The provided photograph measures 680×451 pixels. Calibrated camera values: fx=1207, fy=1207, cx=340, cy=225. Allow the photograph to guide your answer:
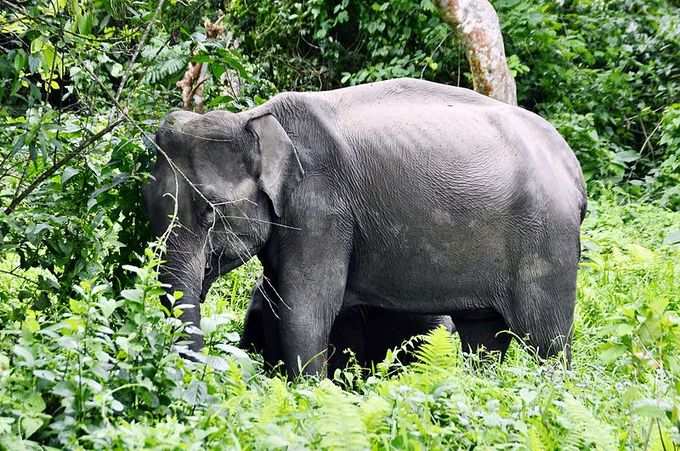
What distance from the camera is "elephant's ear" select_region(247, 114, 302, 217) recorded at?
4.92m

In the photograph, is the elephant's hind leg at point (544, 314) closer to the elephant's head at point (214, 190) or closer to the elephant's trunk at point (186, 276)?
the elephant's head at point (214, 190)

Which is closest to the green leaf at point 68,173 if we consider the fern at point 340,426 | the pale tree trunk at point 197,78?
the fern at point 340,426

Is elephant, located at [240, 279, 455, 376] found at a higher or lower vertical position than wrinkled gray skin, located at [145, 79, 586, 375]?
lower

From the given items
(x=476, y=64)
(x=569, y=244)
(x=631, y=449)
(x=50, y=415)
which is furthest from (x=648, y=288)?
(x=50, y=415)

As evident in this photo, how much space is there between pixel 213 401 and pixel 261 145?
1.73 m

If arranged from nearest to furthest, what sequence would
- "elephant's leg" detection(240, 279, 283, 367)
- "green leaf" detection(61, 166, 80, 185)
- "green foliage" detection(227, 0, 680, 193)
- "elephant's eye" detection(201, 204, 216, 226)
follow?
1. "green leaf" detection(61, 166, 80, 185)
2. "elephant's eye" detection(201, 204, 216, 226)
3. "elephant's leg" detection(240, 279, 283, 367)
4. "green foliage" detection(227, 0, 680, 193)

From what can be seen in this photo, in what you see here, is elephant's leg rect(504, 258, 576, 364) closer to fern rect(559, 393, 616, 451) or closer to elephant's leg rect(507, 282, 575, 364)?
elephant's leg rect(507, 282, 575, 364)

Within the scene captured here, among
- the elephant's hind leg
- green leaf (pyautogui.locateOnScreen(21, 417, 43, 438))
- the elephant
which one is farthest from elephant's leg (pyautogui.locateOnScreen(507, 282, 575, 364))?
green leaf (pyautogui.locateOnScreen(21, 417, 43, 438))

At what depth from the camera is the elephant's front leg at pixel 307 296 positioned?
16.2 feet

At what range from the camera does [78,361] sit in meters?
3.21

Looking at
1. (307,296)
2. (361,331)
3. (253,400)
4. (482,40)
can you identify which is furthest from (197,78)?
(253,400)

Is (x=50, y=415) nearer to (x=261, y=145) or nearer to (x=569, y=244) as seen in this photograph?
(x=261, y=145)

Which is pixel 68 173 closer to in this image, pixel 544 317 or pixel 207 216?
pixel 207 216

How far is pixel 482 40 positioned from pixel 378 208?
139 inches
